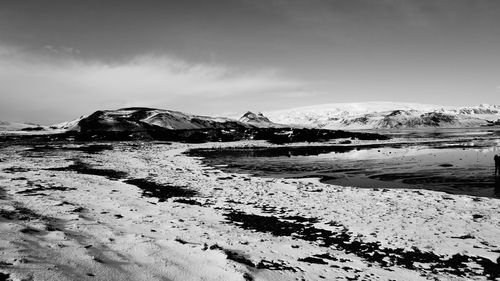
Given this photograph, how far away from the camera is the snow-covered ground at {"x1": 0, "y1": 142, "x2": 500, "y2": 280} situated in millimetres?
7477

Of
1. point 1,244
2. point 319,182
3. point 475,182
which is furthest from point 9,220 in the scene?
point 475,182

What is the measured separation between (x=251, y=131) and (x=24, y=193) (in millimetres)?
72316

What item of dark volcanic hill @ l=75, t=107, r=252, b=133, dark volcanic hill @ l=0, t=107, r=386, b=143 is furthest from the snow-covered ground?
dark volcanic hill @ l=75, t=107, r=252, b=133

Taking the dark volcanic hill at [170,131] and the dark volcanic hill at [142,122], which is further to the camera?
the dark volcanic hill at [142,122]

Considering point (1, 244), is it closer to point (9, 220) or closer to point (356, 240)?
point (9, 220)

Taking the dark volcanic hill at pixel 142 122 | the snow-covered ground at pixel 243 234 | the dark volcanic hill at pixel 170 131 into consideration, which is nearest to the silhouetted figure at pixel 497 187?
the snow-covered ground at pixel 243 234

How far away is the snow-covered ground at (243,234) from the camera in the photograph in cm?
Result: 748

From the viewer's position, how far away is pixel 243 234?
35.0 feet

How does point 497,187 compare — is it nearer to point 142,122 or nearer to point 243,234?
point 243,234

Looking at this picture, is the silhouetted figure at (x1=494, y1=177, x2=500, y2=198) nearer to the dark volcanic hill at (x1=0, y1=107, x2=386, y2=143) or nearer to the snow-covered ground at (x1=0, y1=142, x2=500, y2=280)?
the snow-covered ground at (x1=0, y1=142, x2=500, y2=280)

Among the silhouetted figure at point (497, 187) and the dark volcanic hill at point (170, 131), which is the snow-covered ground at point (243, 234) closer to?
the silhouetted figure at point (497, 187)

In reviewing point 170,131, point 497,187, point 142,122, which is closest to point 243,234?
point 497,187

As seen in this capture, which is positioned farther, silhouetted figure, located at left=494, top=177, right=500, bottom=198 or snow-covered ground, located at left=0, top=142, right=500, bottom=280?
silhouetted figure, located at left=494, top=177, right=500, bottom=198

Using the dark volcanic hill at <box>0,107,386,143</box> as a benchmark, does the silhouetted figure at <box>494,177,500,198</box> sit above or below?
below
